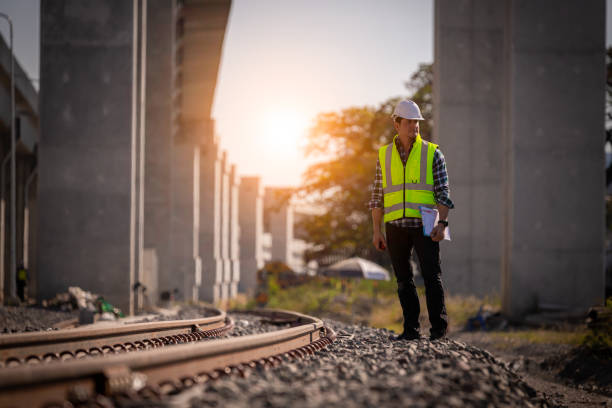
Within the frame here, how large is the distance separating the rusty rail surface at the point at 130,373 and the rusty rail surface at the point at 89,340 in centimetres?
91

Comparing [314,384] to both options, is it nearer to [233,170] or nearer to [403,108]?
[403,108]

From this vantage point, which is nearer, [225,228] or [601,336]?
[601,336]

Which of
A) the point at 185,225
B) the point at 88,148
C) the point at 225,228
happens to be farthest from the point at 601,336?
the point at 225,228

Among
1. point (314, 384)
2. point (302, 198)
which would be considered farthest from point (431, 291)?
point (302, 198)

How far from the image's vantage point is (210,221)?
36281 mm

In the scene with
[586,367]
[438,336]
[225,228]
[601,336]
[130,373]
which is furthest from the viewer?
[225,228]

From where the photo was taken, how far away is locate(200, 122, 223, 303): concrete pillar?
1353 inches

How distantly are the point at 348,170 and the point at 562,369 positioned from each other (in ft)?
66.0

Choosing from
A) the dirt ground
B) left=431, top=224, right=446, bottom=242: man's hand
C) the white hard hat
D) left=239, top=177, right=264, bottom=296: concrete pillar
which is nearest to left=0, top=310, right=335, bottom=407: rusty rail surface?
left=431, top=224, right=446, bottom=242: man's hand

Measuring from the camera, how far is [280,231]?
63.7m

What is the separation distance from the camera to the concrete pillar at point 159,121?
22.8 meters

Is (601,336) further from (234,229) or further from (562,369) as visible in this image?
(234,229)

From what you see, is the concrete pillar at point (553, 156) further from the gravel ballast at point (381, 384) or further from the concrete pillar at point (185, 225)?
the concrete pillar at point (185, 225)

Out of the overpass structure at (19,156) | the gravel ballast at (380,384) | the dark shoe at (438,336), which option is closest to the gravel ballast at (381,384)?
the gravel ballast at (380,384)
